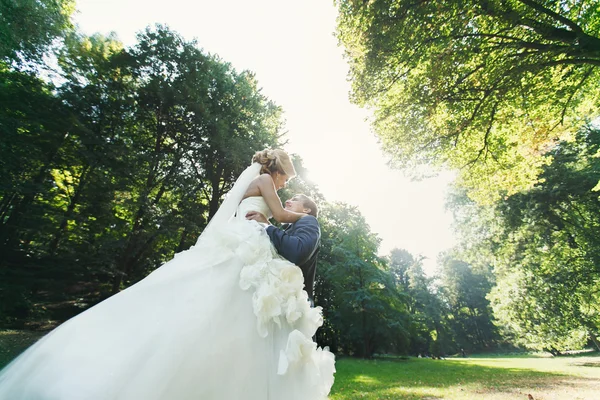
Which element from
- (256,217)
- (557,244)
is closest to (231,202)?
(256,217)

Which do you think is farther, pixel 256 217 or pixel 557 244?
pixel 557 244

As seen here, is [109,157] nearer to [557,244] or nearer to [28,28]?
[28,28]

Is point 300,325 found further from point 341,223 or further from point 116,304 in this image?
point 341,223

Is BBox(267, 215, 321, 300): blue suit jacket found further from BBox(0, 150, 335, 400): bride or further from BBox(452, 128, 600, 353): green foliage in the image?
BBox(452, 128, 600, 353): green foliage

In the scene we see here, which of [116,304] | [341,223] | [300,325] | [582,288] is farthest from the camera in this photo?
[341,223]

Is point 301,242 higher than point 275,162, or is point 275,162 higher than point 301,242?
point 275,162

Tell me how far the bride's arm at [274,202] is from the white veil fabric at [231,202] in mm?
229

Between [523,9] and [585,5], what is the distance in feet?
6.86

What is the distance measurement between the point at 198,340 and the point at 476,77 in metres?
10.7

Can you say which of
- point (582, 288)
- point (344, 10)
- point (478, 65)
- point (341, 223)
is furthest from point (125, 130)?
point (582, 288)

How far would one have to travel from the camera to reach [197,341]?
1.56 metres

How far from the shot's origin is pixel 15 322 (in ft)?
48.6

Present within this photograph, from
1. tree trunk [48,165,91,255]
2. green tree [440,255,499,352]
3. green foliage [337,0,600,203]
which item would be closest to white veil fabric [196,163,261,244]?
green foliage [337,0,600,203]

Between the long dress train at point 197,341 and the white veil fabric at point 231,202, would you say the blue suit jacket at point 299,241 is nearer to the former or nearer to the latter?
the long dress train at point 197,341
